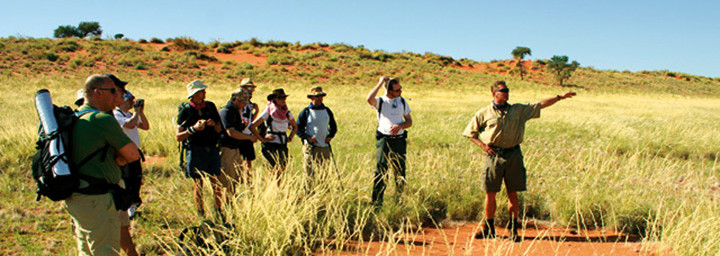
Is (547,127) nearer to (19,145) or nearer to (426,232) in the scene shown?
(426,232)

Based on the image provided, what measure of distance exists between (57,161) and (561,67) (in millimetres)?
55341

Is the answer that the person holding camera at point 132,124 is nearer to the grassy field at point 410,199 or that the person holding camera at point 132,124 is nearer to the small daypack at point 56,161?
the grassy field at point 410,199

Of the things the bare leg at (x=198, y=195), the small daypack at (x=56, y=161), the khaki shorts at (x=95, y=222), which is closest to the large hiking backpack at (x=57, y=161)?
the small daypack at (x=56, y=161)

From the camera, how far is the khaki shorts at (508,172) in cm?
420

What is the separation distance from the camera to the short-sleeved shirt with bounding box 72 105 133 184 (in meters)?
2.62

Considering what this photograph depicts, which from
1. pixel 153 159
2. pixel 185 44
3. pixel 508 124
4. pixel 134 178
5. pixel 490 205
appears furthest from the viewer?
pixel 185 44

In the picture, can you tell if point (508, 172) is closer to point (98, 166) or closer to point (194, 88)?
point (194, 88)

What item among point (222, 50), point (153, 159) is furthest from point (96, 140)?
point (222, 50)

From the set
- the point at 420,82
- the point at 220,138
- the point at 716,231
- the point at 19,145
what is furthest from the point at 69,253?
the point at 420,82

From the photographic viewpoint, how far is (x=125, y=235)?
350cm

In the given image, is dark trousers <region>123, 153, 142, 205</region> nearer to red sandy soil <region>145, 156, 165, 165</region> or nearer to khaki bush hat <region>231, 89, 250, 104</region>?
khaki bush hat <region>231, 89, 250, 104</region>

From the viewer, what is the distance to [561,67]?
2008 inches

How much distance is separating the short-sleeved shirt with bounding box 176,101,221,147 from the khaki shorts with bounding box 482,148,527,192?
2.79m

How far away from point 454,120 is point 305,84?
75.5 feet
